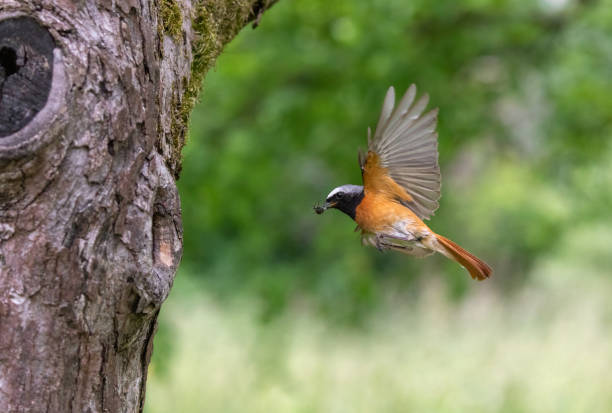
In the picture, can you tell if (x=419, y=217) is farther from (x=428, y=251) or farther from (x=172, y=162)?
(x=172, y=162)

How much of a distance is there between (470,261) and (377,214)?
0.40m

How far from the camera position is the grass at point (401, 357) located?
257 inches

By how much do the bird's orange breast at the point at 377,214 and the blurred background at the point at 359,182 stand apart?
7.82ft

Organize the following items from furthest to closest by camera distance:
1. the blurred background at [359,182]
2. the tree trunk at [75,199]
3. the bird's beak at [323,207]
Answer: the blurred background at [359,182] → the bird's beak at [323,207] → the tree trunk at [75,199]

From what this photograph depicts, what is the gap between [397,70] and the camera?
557 centimetres

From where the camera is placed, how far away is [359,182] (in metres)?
6.54

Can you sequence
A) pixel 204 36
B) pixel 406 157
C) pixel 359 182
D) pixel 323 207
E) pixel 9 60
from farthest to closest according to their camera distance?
1. pixel 359 182
2. pixel 406 157
3. pixel 323 207
4. pixel 204 36
5. pixel 9 60

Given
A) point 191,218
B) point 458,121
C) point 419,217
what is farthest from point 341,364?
point 419,217

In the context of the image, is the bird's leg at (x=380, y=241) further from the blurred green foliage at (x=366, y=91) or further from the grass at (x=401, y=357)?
the blurred green foliage at (x=366, y=91)

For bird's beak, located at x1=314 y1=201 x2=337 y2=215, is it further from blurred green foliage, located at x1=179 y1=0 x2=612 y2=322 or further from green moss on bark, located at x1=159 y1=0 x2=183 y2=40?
blurred green foliage, located at x1=179 y1=0 x2=612 y2=322

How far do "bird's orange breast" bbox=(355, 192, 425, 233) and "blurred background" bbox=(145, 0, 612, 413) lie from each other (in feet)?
7.82

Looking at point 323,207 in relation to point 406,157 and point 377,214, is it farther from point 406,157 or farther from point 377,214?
point 406,157

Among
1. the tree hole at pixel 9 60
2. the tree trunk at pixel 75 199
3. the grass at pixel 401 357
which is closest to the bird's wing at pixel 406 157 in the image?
the tree trunk at pixel 75 199

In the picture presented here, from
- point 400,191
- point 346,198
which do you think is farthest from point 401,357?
point 346,198
